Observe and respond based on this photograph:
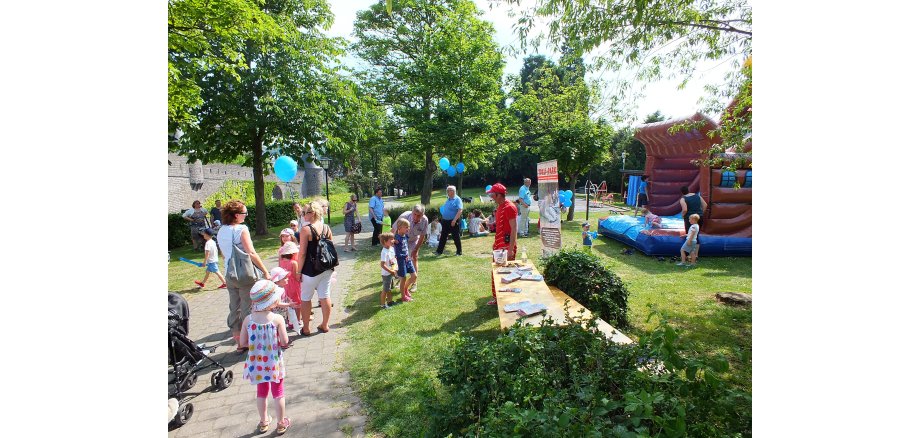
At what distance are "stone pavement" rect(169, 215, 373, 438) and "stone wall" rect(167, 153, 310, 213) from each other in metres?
14.4

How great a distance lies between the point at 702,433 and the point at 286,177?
1079 cm

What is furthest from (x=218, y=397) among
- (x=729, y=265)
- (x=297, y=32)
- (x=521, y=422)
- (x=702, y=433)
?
(x=297, y=32)

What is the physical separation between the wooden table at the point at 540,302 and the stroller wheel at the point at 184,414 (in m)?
2.84

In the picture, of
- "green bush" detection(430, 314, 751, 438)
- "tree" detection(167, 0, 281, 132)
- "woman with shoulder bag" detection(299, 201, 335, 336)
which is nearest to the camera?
"green bush" detection(430, 314, 751, 438)

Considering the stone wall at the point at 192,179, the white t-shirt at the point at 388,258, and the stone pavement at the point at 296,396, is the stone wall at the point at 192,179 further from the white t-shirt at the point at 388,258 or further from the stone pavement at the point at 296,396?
the stone pavement at the point at 296,396

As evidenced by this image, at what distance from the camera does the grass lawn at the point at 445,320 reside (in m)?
3.58

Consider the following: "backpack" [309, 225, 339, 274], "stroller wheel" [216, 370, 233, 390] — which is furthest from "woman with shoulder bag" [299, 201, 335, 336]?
"stroller wheel" [216, 370, 233, 390]

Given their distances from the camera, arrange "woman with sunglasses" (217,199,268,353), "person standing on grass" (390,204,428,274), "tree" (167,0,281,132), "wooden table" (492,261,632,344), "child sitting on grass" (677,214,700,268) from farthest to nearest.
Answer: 1. "child sitting on grass" (677,214,700,268)
2. "tree" (167,0,281,132)
3. "person standing on grass" (390,204,428,274)
4. "woman with sunglasses" (217,199,268,353)
5. "wooden table" (492,261,632,344)

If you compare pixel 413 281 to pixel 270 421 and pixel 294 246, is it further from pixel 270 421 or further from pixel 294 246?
pixel 270 421

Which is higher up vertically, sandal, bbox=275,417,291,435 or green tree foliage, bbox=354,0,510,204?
green tree foliage, bbox=354,0,510,204

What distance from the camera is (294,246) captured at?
5527 mm

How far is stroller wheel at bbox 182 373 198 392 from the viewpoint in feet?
12.2

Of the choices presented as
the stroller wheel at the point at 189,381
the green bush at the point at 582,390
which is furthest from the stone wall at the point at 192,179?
the green bush at the point at 582,390

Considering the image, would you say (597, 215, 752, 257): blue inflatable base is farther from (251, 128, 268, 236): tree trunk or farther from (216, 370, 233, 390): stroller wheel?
(251, 128, 268, 236): tree trunk
